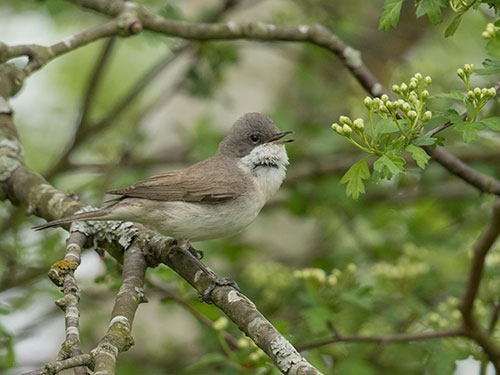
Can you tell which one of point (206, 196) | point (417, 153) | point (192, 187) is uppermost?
point (192, 187)

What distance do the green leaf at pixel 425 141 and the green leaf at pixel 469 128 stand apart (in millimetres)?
120

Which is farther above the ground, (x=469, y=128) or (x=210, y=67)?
(x=210, y=67)

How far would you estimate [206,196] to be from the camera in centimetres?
396

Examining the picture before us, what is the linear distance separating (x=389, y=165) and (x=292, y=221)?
18.1ft

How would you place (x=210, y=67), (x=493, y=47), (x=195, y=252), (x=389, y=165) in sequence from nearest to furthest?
1. (x=389, y=165)
2. (x=493, y=47)
3. (x=195, y=252)
4. (x=210, y=67)

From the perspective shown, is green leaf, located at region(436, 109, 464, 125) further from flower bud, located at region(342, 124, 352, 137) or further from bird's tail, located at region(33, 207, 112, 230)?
bird's tail, located at region(33, 207, 112, 230)

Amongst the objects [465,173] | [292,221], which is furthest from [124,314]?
[292,221]

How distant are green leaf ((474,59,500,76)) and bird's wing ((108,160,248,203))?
176cm

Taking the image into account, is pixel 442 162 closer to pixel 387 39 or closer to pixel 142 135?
pixel 142 135

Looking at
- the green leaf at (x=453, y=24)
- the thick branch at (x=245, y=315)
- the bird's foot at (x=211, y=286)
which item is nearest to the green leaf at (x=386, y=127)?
the green leaf at (x=453, y=24)

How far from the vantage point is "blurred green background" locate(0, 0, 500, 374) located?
14.6ft

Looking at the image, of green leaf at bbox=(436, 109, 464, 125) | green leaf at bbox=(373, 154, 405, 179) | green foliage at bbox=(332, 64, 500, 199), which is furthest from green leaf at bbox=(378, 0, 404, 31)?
green leaf at bbox=(373, 154, 405, 179)

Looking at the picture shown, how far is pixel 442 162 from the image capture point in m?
3.81

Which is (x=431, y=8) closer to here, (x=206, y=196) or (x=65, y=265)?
(x=206, y=196)
